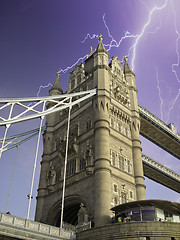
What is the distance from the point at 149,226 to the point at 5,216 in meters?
13.3

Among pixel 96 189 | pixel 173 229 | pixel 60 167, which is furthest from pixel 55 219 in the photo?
pixel 173 229

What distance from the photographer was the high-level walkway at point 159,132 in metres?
55.6

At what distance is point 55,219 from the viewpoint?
38469mm

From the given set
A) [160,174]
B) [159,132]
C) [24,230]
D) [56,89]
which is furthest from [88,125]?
[160,174]

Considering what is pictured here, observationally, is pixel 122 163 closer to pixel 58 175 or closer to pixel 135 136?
pixel 135 136

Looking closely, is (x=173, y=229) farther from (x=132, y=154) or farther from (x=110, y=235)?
(x=132, y=154)

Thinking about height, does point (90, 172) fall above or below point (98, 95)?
below

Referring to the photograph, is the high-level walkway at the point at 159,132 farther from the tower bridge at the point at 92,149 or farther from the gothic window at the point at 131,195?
the gothic window at the point at 131,195

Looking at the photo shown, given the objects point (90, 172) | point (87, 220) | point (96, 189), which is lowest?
point (87, 220)

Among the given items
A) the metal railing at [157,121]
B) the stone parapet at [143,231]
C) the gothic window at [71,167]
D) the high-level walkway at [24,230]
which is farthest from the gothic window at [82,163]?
the metal railing at [157,121]

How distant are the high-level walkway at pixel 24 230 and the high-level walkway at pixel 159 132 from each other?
32344 millimetres

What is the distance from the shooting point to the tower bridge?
32625mm

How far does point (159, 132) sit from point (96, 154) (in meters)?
29.8

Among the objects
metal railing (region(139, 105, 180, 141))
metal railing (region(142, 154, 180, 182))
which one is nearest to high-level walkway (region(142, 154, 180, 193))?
metal railing (region(142, 154, 180, 182))
